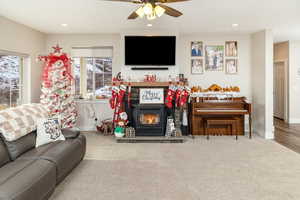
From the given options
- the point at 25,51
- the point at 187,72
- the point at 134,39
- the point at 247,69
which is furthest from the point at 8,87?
the point at 247,69

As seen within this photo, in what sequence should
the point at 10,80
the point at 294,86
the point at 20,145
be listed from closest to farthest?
1. the point at 20,145
2. the point at 10,80
3. the point at 294,86

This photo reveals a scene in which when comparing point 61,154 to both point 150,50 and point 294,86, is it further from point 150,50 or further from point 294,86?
point 294,86

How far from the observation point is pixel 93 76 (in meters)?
6.83

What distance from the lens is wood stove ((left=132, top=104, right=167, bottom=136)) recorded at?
589 centimetres

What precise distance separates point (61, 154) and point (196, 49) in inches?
183

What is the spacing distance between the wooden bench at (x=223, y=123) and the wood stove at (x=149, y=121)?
1034 millimetres

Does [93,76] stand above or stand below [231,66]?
below

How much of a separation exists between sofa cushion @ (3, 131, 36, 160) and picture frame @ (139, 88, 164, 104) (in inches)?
117

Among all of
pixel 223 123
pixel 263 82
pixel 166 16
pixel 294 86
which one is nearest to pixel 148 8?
pixel 166 16

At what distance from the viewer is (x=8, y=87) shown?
17.7 ft

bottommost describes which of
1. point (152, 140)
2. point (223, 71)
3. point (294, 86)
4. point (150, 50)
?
point (152, 140)

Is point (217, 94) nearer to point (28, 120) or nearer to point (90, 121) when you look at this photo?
point (90, 121)

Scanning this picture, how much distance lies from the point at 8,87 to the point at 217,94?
4.70 metres

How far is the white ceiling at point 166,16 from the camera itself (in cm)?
410
